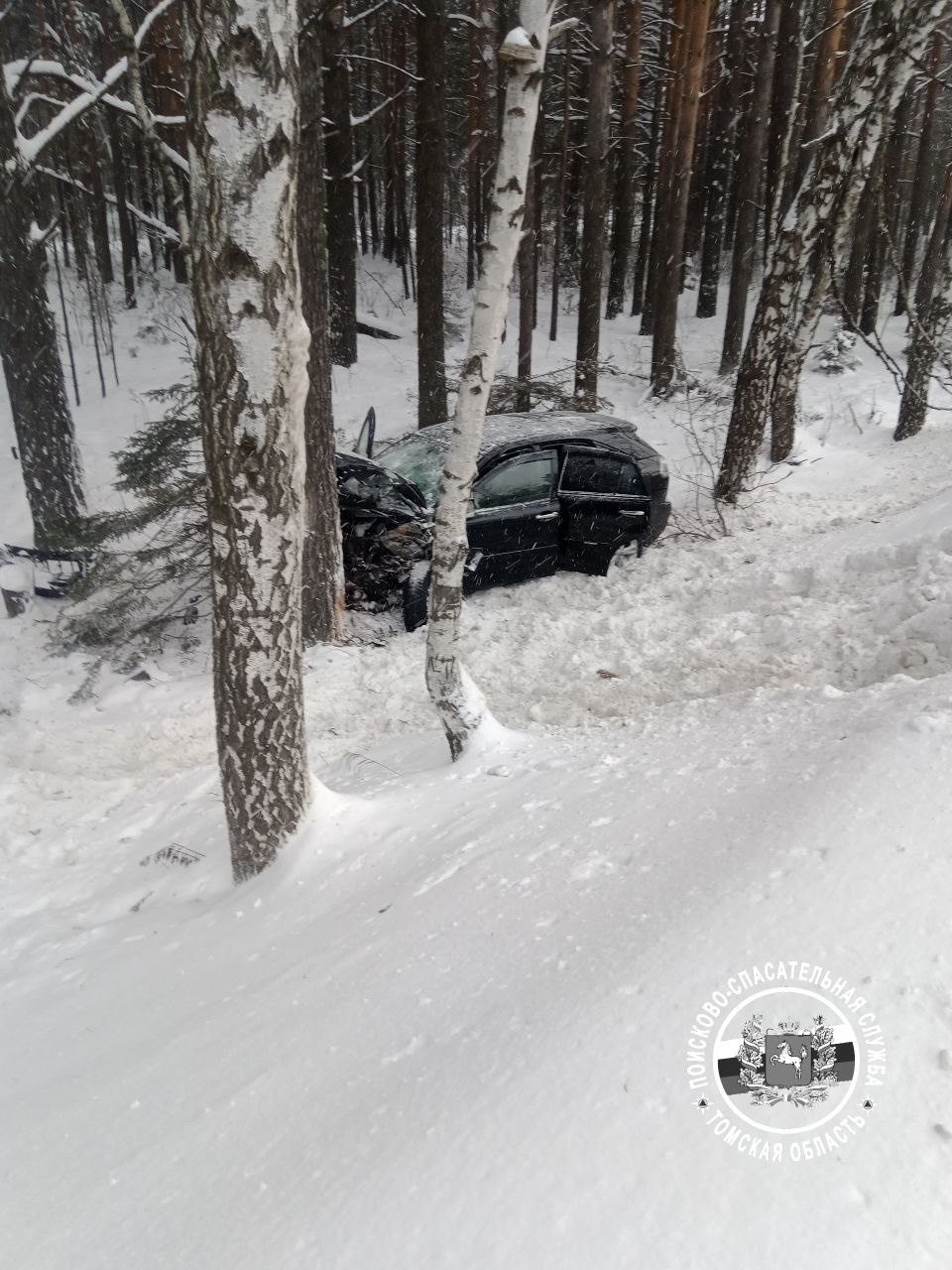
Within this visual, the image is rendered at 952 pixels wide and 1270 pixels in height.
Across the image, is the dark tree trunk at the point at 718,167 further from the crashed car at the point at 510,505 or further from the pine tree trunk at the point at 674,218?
the crashed car at the point at 510,505

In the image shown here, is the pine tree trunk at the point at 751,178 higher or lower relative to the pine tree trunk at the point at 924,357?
higher

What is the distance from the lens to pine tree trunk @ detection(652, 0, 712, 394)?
1270cm

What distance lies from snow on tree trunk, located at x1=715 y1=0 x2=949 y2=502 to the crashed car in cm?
130

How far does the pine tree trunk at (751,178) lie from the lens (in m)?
13.4

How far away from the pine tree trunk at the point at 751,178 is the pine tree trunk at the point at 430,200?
21.6 feet

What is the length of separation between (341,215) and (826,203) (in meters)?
8.98

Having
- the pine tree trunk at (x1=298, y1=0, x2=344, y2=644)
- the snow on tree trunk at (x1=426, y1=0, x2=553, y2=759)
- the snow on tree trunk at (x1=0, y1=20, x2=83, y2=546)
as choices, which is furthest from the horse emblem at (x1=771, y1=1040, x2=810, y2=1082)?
the snow on tree trunk at (x1=0, y1=20, x2=83, y2=546)

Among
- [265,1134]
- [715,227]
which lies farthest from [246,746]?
[715,227]

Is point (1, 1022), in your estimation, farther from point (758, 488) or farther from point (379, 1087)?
point (758, 488)

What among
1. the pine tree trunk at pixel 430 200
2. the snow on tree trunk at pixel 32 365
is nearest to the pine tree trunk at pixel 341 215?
the pine tree trunk at pixel 430 200

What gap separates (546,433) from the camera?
6.80 m

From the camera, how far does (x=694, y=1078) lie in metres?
1.65

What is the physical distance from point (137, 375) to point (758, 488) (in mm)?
15069

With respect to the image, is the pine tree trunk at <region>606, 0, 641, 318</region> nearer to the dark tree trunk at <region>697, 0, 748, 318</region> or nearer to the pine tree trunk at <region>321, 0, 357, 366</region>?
the dark tree trunk at <region>697, 0, 748, 318</region>
